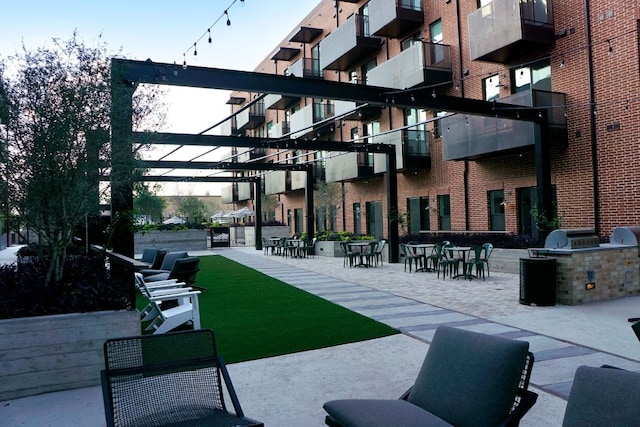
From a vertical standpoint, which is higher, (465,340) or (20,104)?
(20,104)

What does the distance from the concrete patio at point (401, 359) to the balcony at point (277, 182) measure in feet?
Result: 72.3

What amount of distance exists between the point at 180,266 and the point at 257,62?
3245 centimetres

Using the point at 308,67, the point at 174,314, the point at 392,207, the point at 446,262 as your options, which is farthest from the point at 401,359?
the point at 308,67

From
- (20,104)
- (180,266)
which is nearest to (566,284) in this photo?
(180,266)

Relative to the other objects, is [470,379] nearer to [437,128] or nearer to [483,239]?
[483,239]

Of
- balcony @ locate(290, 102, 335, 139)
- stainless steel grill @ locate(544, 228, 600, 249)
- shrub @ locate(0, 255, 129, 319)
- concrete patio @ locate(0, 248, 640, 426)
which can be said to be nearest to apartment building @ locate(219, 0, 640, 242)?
balcony @ locate(290, 102, 335, 139)

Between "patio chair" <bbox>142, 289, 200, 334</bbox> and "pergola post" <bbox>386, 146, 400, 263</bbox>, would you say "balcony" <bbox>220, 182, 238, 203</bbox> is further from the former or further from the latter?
"patio chair" <bbox>142, 289, 200, 334</bbox>

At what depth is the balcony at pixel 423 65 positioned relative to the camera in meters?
17.5

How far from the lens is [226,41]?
32.4ft

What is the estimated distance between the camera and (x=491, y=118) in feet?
49.3

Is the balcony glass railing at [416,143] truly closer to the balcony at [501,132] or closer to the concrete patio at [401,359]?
the balcony at [501,132]

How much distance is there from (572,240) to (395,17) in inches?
516

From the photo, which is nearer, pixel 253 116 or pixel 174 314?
pixel 174 314

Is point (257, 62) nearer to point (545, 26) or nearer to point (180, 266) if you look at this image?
point (545, 26)
